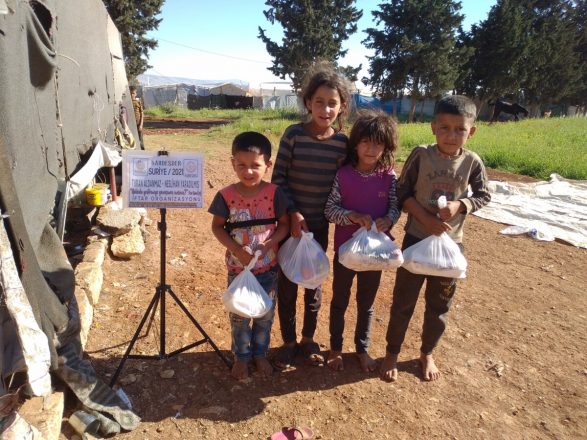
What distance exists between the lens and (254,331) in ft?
8.69

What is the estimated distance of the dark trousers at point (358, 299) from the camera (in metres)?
2.59

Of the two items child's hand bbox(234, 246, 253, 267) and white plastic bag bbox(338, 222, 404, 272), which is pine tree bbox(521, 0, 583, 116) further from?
child's hand bbox(234, 246, 253, 267)

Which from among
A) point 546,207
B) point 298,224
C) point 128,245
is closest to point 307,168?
point 298,224

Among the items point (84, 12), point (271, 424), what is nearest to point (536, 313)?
point (271, 424)

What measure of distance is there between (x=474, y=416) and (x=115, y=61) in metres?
8.36

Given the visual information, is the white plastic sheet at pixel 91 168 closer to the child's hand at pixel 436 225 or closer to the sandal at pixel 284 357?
the sandal at pixel 284 357

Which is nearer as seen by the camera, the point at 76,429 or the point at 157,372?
the point at 76,429

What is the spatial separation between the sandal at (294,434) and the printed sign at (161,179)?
4.41 feet

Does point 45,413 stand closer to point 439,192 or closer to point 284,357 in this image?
point 284,357

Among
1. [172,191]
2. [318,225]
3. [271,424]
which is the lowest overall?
[271,424]

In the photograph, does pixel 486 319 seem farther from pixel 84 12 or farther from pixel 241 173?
pixel 84 12

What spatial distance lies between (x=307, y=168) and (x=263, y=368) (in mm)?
1326

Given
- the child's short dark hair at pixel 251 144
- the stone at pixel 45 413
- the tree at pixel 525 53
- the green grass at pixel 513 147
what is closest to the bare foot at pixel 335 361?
the child's short dark hair at pixel 251 144

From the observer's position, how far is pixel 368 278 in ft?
8.46
